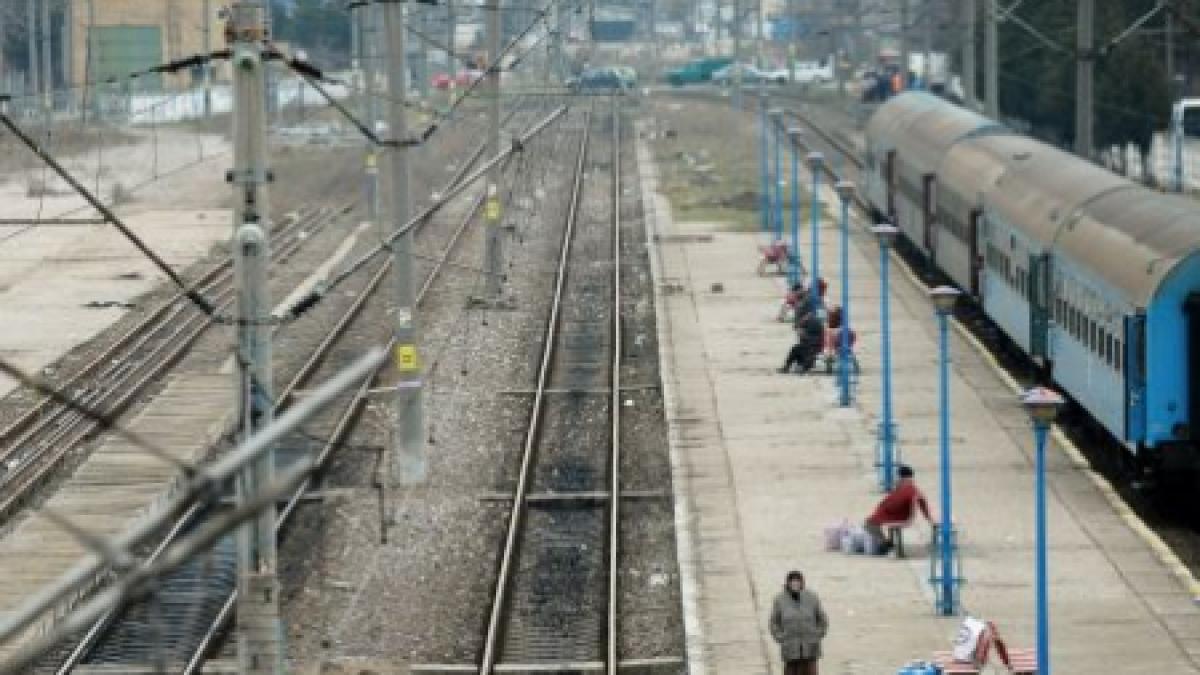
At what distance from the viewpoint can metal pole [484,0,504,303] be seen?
40688 mm

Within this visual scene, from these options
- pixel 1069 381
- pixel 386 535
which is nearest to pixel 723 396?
pixel 1069 381

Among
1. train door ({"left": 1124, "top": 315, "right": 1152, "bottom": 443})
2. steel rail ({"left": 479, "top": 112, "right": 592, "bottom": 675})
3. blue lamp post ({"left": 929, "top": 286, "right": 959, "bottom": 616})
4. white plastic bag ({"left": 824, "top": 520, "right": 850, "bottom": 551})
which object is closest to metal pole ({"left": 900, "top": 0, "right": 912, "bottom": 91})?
steel rail ({"left": 479, "top": 112, "right": 592, "bottom": 675})

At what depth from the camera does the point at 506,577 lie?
23.5 meters

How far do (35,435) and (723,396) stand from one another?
810 centimetres

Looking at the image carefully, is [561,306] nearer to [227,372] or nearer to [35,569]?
[227,372]

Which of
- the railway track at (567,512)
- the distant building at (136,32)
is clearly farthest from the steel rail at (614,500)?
the distant building at (136,32)

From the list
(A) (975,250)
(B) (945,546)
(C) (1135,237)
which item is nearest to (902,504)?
(B) (945,546)

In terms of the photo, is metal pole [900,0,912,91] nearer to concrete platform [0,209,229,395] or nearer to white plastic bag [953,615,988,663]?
concrete platform [0,209,229,395]

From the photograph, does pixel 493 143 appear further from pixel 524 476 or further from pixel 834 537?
pixel 834 537

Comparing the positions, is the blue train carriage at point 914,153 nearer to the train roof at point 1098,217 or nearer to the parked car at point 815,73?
the train roof at point 1098,217

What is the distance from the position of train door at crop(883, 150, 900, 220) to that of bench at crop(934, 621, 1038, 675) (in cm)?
3533

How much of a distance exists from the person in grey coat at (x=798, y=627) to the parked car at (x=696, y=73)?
117 m

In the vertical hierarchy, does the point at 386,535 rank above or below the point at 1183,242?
below

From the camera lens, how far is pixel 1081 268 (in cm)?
2889
